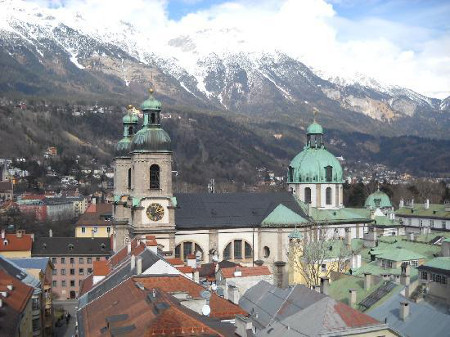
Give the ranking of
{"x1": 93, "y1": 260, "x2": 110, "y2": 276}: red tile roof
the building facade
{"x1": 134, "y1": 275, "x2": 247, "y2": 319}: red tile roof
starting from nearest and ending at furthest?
{"x1": 134, "y1": 275, "x2": 247, "y2": 319}: red tile roof, {"x1": 93, "y1": 260, "x2": 110, "y2": 276}: red tile roof, the building facade

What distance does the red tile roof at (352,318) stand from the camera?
109ft

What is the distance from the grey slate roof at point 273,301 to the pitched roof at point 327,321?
1802 mm

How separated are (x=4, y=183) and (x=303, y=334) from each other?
535 feet

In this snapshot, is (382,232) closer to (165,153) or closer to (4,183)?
(165,153)

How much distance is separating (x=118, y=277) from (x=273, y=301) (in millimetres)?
10926

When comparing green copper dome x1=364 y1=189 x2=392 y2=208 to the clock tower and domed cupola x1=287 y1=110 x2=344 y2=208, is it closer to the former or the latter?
domed cupola x1=287 y1=110 x2=344 y2=208

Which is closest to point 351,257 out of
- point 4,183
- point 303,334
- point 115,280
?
point 115,280

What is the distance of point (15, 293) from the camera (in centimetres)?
4625

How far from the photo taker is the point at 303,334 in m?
33.9

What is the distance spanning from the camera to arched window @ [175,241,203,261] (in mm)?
71312

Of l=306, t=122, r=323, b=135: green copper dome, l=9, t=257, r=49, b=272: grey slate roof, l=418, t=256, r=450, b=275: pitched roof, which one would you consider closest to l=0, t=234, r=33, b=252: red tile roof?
l=9, t=257, r=49, b=272: grey slate roof

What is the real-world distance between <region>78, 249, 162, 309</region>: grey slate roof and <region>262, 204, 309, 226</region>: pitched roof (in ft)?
91.7

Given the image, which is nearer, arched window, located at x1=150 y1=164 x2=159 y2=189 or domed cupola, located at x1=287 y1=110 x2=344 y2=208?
arched window, located at x1=150 y1=164 x2=159 y2=189

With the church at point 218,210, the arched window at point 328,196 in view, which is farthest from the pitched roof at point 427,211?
the arched window at point 328,196
